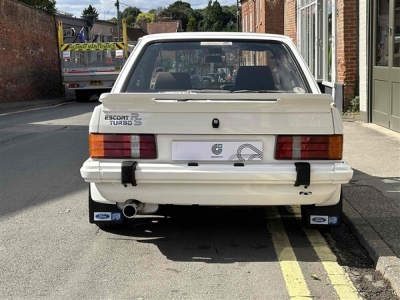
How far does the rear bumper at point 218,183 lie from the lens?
14.2ft

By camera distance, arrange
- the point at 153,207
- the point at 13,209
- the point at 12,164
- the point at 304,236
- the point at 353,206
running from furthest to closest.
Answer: the point at 12,164 → the point at 13,209 → the point at 353,206 → the point at 304,236 → the point at 153,207

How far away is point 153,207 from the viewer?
468 cm

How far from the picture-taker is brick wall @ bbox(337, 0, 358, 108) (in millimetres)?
12273

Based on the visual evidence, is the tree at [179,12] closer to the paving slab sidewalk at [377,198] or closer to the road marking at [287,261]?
the paving slab sidewalk at [377,198]

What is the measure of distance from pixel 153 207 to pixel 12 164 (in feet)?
16.0

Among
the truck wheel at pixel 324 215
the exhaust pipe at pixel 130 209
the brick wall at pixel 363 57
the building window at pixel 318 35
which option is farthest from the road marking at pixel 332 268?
the building window at pixel 318 35

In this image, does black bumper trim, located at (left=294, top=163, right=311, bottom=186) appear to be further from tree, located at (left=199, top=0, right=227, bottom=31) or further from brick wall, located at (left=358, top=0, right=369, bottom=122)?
tree, located at (left=199, top=0, right=227, bottom=31)

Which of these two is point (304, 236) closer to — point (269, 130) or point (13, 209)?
point (269, 130)

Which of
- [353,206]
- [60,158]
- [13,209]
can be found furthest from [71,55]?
[353,206]

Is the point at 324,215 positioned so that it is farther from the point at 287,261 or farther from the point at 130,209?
the point at 130,209

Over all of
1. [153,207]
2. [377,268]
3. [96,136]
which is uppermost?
[96,136]

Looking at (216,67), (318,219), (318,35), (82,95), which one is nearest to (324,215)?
(318,219)

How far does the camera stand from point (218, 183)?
4355 mm

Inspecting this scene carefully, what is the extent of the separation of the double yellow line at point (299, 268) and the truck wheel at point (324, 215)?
0.61 feet
